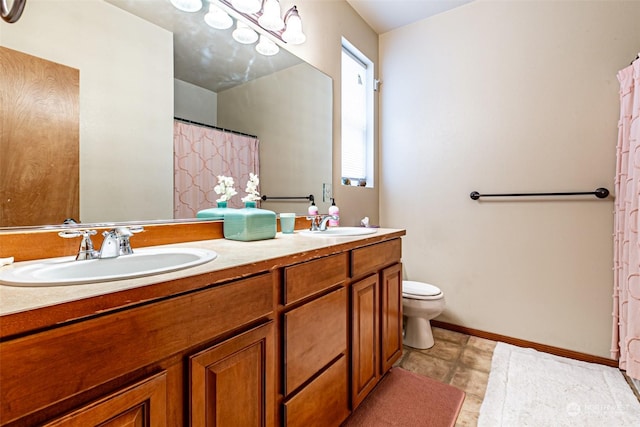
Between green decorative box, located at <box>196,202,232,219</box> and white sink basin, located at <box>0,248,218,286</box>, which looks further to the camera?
green decorative box, located at <box>196,202,232,219</box>

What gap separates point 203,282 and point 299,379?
55cm

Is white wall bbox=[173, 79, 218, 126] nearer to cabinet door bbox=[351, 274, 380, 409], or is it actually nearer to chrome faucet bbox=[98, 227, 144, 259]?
chrome faucet bbox=[98, 227, 144, 259]

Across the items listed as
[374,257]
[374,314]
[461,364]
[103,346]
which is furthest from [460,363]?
[103,346]

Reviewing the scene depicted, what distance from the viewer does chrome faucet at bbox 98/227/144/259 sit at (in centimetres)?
84

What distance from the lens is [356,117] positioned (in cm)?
246

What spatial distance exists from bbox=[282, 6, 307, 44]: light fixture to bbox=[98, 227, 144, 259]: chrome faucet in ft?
4.55

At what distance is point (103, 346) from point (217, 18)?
4.78ft

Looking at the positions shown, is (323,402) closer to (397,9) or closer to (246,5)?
(246,5)

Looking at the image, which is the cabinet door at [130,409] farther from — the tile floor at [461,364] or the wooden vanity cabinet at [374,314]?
the tile floor at [461,364]

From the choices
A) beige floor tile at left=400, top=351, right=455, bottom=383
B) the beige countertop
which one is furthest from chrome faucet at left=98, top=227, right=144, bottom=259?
beige floor tile at left=400, top=351, right=455, bottom=383

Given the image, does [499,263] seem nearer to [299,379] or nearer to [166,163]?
[299,379]

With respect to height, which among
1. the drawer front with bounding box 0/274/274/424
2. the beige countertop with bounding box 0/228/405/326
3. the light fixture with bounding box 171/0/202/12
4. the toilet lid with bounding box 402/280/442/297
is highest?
the light fixture with bounding box 171/0/202/12

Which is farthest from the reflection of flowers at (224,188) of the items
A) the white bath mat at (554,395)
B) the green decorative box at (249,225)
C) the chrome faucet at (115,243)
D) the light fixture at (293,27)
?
the white bath mat at (554,395)

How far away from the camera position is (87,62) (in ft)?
3.23
